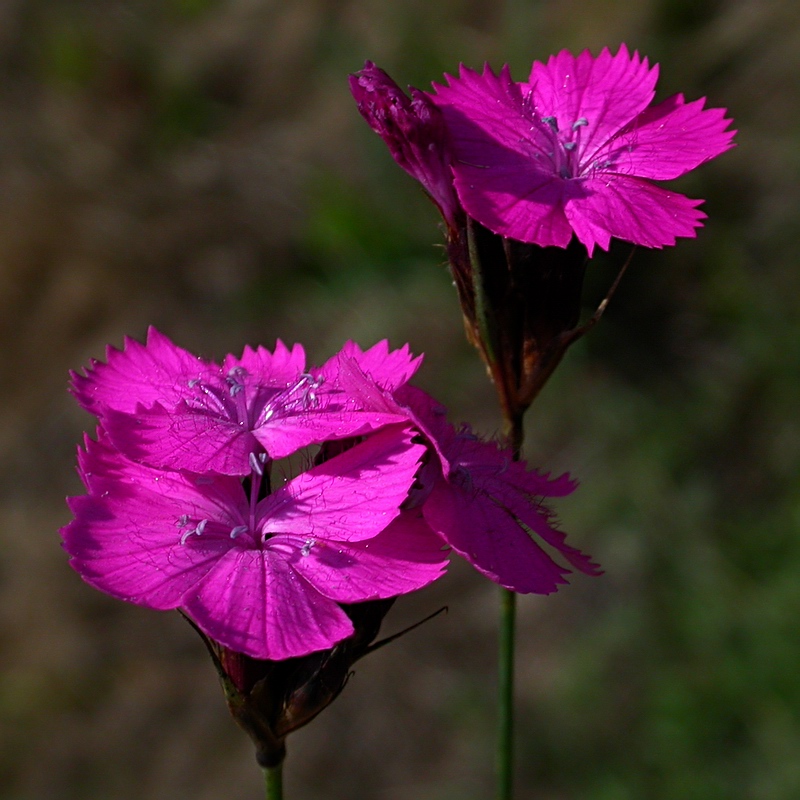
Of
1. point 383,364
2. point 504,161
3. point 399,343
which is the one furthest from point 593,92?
point 399,343

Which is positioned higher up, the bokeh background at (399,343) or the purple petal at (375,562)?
the bokeh background at (399,343)

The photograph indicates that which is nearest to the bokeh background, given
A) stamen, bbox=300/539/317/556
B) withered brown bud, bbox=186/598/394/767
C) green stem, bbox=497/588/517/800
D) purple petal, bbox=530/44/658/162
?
green stem, bbox=497/588/517/800

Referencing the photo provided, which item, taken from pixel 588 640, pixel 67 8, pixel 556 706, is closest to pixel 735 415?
pixel 588 640

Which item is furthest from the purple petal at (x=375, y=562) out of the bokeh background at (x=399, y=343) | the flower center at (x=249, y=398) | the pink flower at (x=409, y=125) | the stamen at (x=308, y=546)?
the bokeh background at (x=399, y=343)

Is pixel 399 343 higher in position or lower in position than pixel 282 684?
higher

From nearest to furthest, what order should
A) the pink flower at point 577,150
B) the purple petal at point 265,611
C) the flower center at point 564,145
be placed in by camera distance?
1. the purple petal at point 265,611
2. the pink flower at point 577,150
3. the flower center at point 564,145

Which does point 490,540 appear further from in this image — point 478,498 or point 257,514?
point 257,514

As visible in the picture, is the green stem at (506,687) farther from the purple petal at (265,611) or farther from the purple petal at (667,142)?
the purple petal at (667,142)
